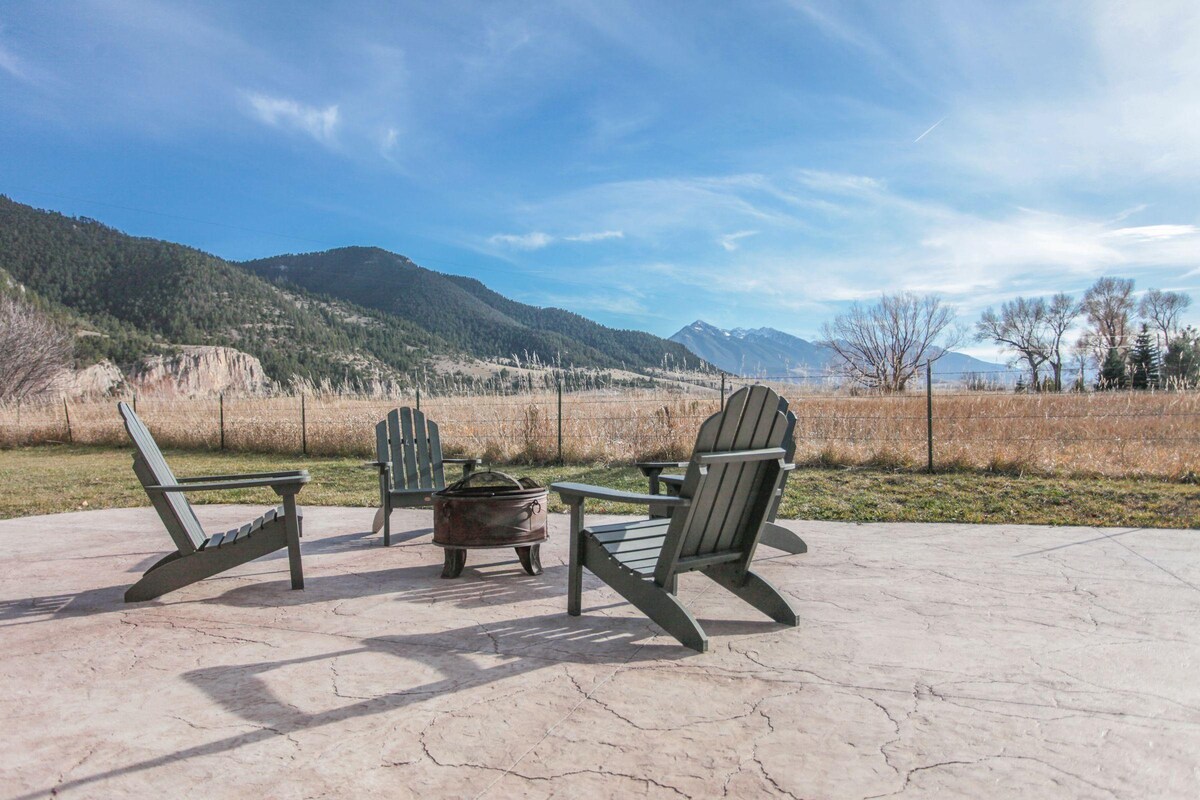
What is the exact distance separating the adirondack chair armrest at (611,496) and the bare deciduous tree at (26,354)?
106 feet

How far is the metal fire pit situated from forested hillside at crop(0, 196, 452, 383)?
47465mm

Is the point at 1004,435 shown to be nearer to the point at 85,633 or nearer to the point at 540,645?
the point at 540,645

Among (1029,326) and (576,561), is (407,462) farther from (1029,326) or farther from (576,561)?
(1029,326)

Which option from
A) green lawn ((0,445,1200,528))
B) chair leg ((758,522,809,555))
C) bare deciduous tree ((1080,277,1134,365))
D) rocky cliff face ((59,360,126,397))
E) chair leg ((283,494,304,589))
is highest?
bare deciduous tree ((1080,277,1134,365))

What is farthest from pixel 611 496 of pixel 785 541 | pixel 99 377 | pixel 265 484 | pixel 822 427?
pixel 99 377

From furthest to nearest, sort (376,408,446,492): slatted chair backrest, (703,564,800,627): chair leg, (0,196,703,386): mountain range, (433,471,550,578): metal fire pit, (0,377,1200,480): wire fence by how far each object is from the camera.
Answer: (0,196,703,386): mountain range, (0,377,1200,480): wire fence, (376,408,446,492): slatted chair backrest, (433,471,550,578): metal fire pit, (703,564,800,627): chair leg

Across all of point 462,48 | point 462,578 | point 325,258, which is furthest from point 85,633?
point 325,258

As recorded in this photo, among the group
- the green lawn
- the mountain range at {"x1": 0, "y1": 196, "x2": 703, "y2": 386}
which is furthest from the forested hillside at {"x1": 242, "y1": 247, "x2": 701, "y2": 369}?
the green lawn

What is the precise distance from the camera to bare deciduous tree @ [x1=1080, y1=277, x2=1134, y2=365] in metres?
53.2

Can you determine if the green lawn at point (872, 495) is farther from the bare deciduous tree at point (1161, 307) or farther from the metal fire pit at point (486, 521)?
the bare deciduous tree at point (1161, 307)

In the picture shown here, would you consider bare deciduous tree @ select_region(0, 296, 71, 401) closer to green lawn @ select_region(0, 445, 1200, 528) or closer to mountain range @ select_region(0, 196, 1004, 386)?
mountain range @ select_region(0, 196, 1004, 386)

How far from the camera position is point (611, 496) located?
9.27 ft

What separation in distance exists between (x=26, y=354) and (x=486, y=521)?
3338 centimetres

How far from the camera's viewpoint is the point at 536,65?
11828 mm
